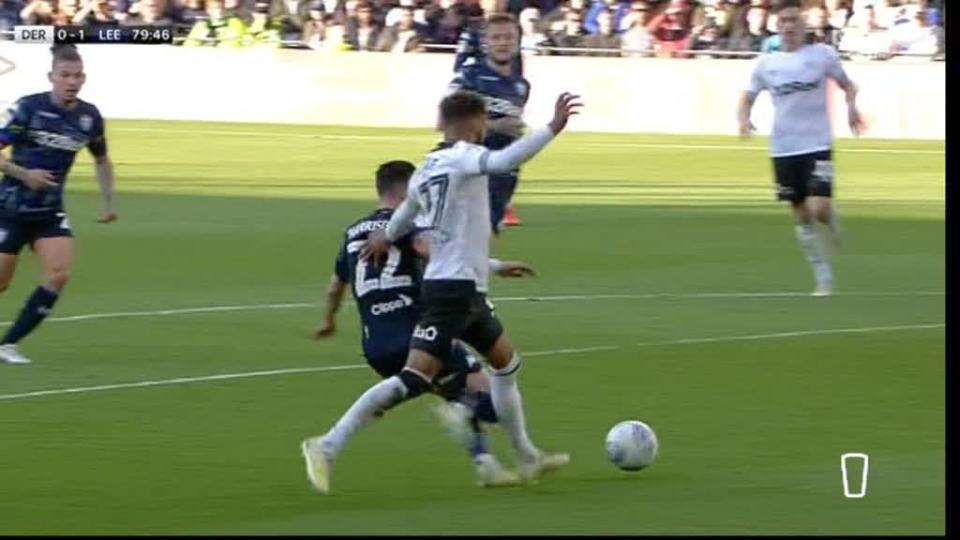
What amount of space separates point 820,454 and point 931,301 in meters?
6.84

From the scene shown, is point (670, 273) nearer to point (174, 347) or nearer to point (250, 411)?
point (174, 347)

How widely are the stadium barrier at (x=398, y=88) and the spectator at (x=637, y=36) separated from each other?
500 millimetres

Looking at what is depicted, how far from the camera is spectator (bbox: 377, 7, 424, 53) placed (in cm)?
3938

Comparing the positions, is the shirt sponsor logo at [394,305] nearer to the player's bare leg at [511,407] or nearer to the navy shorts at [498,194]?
the player's bare leg at [511,407]

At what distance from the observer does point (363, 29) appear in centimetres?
4012

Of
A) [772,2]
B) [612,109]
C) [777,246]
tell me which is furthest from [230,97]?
[777,246]

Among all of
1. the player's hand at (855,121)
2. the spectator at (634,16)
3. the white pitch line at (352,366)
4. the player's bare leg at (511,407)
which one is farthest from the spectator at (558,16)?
the player's bare leg at (511,407)

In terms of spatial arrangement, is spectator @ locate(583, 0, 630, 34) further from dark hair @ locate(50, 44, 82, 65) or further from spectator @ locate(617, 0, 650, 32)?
dark hair @ locate(50, 44, 82, 65)

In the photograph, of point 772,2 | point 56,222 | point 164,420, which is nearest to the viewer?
point 164,420

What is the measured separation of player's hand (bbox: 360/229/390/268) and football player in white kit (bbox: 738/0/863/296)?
7908 millimetres

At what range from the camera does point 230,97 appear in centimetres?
4034

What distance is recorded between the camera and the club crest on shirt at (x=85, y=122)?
46.7 feet

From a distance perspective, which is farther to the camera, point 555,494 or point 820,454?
point 820,454

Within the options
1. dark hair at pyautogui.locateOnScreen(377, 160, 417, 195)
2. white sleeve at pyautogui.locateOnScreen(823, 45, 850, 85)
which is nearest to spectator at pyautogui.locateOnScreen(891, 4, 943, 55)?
white sleeve at pyautogui.locateOnScreen(823, 45, 850, 85)
